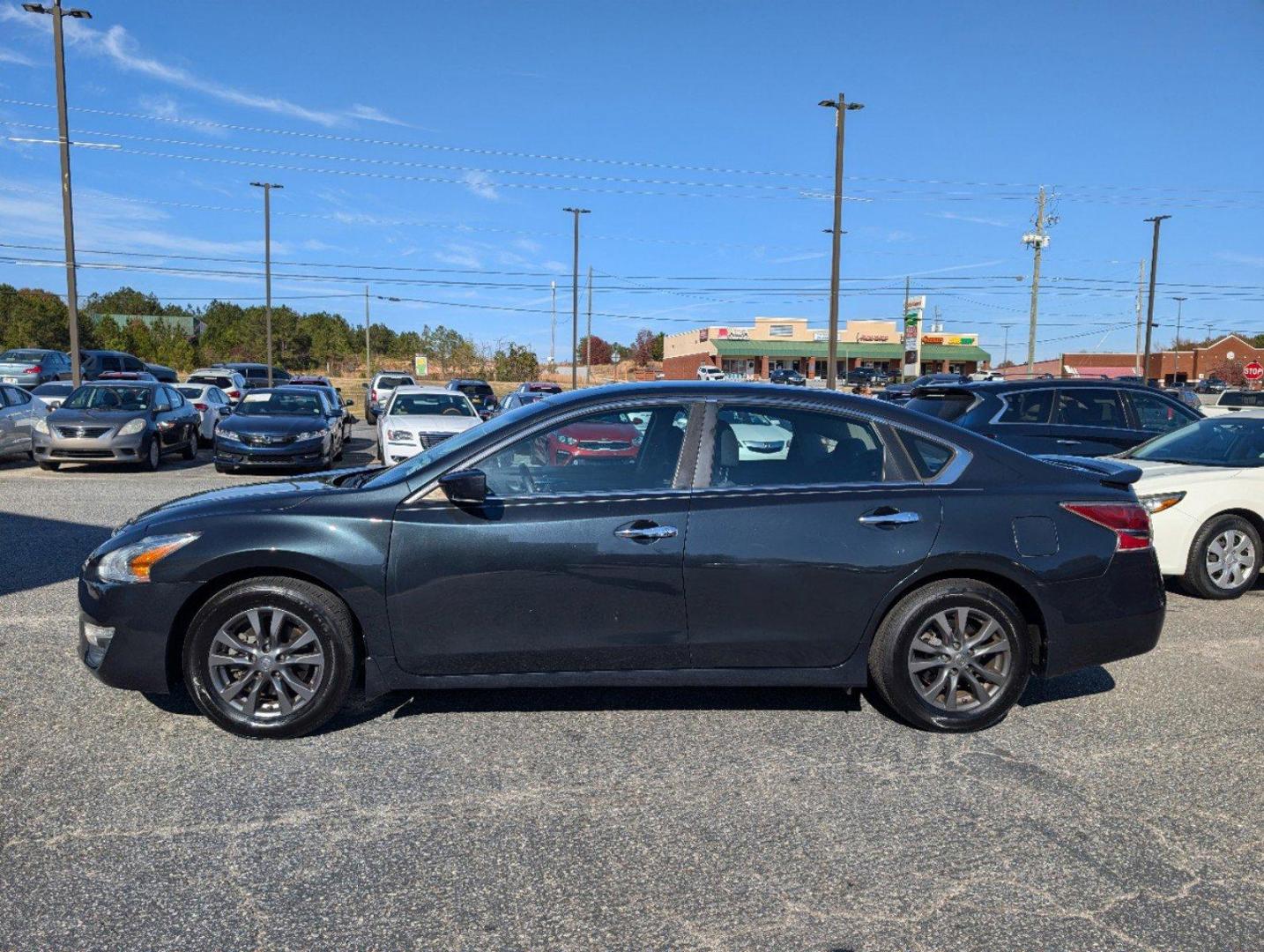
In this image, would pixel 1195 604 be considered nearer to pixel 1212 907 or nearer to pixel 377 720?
pixel 1212 907

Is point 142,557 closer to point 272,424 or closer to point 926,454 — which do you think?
point 926,454

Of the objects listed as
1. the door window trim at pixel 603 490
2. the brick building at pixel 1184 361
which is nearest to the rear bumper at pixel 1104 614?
the door window trim at pixel 603 490

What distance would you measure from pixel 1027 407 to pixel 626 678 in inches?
299

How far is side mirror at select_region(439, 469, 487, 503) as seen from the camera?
4.25 m

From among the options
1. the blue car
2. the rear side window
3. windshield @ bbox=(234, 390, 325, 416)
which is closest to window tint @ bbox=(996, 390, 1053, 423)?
the rear side window

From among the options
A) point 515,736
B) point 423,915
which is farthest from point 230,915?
point 515,736

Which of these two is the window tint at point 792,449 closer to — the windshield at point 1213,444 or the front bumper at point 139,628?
the front bumper at point 139,628

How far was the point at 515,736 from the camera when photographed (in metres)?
4.48

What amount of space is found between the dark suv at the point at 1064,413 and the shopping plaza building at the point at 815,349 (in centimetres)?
7418

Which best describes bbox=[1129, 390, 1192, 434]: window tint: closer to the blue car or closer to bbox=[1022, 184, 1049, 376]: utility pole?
the blue car

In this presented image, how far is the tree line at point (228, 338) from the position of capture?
6109 centimetres

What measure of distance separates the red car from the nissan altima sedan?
39 mm

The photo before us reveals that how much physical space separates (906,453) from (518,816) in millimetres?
2421

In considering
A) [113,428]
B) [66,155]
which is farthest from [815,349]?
[113,428]
